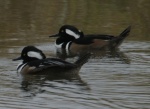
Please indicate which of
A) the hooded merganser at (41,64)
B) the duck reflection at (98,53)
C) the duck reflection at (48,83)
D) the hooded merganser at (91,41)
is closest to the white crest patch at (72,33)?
the hooded merganser at (91,41)

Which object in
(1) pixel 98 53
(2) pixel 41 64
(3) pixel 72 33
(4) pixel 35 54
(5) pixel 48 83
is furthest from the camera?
(3) pixel 72 33

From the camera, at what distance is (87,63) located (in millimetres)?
13727

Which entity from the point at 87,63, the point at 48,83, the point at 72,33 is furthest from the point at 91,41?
the point at 48,83

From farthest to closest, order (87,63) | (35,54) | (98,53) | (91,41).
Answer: (91,41)
(98,53)
(87,63)
(35,54)

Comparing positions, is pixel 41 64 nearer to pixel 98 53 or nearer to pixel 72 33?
pixel 98 53

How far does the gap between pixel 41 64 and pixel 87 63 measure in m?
1.38

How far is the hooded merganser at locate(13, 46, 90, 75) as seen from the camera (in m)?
12.5

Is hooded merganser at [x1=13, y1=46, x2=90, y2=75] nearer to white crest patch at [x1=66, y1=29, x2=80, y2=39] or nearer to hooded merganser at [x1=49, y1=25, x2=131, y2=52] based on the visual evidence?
hooded merganser at [x1=49, y1=25, x2=131, y2=52]

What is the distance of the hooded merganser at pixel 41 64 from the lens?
12477mm

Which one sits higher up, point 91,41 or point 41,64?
point 91,41

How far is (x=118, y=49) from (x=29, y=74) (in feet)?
11.1

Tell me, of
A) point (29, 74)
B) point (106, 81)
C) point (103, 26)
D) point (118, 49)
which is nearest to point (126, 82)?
point (106, 81)

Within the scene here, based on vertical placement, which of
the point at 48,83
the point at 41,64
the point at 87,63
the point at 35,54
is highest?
the point at 35,54

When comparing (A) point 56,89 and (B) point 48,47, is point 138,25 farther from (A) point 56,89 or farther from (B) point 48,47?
(A) point 56,89
